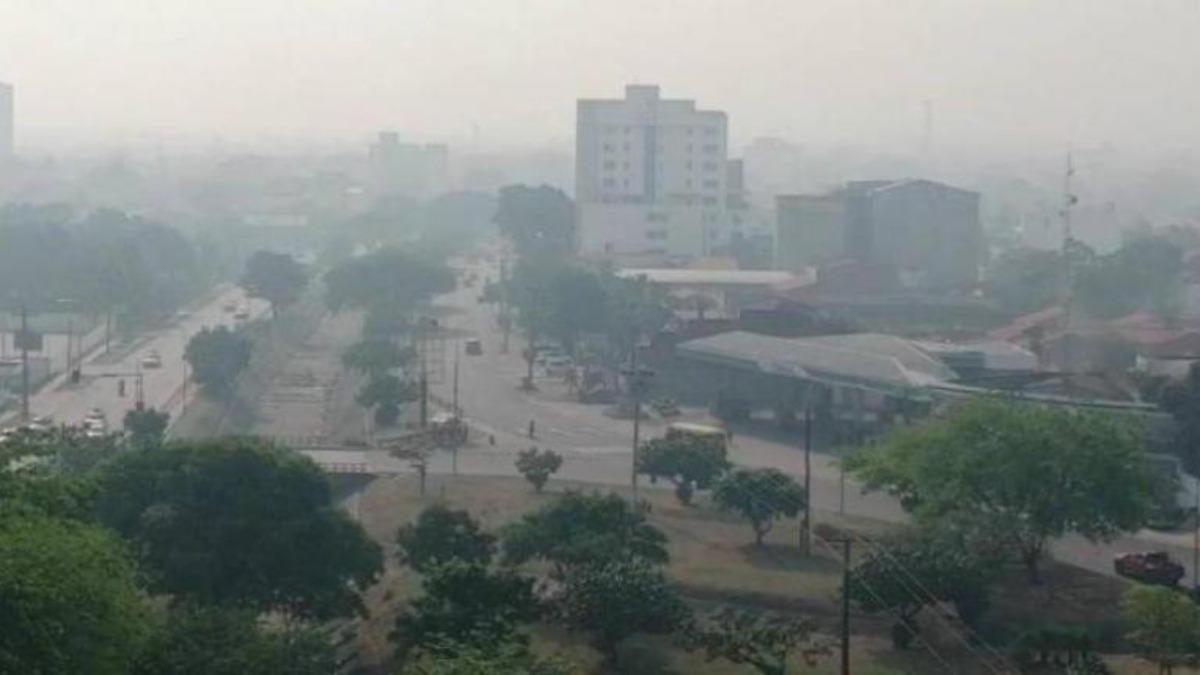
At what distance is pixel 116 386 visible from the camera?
1766 cm

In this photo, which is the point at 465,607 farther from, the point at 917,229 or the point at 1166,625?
the point at 917,229

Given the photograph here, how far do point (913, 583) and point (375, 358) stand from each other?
31.8ft

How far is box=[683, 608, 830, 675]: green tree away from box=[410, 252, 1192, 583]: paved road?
110 inches

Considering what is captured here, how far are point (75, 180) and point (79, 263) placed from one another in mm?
35976

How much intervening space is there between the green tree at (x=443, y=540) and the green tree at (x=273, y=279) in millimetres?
14307

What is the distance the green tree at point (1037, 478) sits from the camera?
9.62 metres

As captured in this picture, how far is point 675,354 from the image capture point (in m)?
17.3

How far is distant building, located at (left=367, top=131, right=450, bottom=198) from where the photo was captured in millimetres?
59000

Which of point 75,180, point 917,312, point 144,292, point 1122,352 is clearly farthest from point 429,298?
point 75,180

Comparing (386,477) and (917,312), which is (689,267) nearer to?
(917,312)

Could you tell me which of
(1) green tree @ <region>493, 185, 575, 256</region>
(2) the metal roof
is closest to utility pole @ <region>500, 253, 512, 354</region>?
(1) green tree @ <region>493, 185, 575, 256</region>

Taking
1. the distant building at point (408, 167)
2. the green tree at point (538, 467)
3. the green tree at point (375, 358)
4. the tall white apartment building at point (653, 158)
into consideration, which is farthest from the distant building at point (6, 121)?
the green tree at point (538, 467)

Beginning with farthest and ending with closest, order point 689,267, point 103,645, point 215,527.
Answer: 1. point 689,267
2. point 215,527
3. point 103,645

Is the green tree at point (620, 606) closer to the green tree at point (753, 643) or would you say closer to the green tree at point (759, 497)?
the green tree at point (753, 643)
